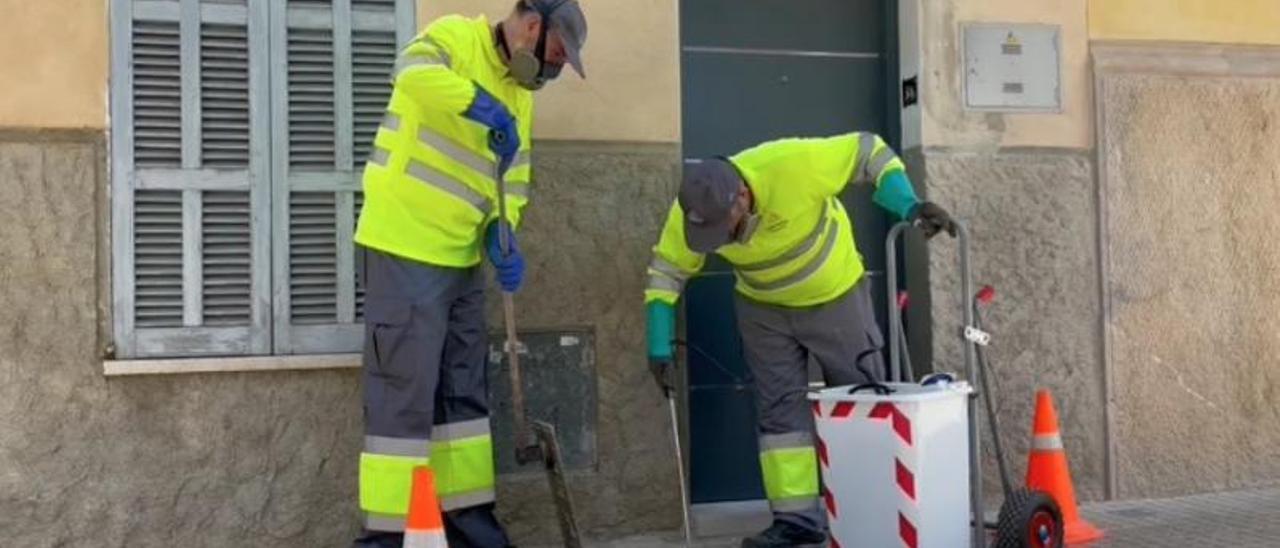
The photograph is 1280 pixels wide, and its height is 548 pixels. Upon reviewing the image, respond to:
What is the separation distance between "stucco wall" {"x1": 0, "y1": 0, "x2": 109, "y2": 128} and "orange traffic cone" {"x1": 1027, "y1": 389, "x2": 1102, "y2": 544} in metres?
3.81

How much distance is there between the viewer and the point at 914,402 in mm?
3959

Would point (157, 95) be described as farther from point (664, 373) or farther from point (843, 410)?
point (843, 410)

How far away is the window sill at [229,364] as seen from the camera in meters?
4.57

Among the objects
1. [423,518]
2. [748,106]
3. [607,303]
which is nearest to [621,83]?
[748,106]

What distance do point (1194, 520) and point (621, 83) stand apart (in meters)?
3.06

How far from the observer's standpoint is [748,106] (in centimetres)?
561

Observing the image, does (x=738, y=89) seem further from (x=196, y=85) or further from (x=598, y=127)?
(x=196, y=85)

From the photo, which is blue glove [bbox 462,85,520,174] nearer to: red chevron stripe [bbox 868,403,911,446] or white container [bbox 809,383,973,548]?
white container [bbox 809,383,973,548]

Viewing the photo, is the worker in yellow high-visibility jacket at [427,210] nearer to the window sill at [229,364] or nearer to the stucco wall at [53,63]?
the window sill at [229,364]

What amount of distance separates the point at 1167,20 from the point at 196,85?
4284 mm

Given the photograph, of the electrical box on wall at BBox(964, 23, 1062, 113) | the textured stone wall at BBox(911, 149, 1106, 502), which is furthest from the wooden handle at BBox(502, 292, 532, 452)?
the electrical box on wall at BBox(964, 23, 1062, 113)

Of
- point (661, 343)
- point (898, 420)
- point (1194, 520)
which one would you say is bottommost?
point (1194, 520)

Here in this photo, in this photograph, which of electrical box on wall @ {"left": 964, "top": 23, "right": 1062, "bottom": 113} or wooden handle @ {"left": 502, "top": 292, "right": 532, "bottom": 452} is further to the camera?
electrical box on wall @ {"left": 964, "top": 23, "right": 1062, "bottom": 113}

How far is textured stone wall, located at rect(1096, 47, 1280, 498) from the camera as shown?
5.74 metres
